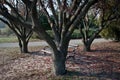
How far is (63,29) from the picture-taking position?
26.8 feet

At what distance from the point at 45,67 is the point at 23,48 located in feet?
14.4

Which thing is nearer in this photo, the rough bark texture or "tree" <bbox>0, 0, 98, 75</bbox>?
"tree" <bbox>0, 0, 98, 75</bbox>

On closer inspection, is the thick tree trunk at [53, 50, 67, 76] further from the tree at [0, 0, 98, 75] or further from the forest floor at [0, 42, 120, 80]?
the forest floor at [0, 42, 120, 80]

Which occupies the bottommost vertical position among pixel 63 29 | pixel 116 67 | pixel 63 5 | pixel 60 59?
pixel 116 67

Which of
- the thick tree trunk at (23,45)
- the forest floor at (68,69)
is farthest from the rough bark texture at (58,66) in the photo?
the thick tree trunk at (23,45)

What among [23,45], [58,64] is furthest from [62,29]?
[23,45]

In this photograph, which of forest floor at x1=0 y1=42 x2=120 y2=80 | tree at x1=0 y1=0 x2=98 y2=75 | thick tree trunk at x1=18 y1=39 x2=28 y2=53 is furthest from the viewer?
thick tree trunk at x1=18 y1=39 x2=28 y2=53

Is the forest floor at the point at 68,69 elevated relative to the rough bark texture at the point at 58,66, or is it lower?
lower

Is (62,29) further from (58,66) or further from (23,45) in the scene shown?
(23,45)

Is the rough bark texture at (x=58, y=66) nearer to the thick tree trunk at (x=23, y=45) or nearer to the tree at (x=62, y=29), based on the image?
the tree at (x=62, y=29)

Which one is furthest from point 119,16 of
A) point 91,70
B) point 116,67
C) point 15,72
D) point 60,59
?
point 15,72

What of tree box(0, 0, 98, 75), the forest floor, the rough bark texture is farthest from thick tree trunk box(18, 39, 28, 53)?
the rough bark texture

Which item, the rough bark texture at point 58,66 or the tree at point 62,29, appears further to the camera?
the rough bark texture at point 58,66

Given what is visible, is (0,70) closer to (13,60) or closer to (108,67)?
(13,60)
